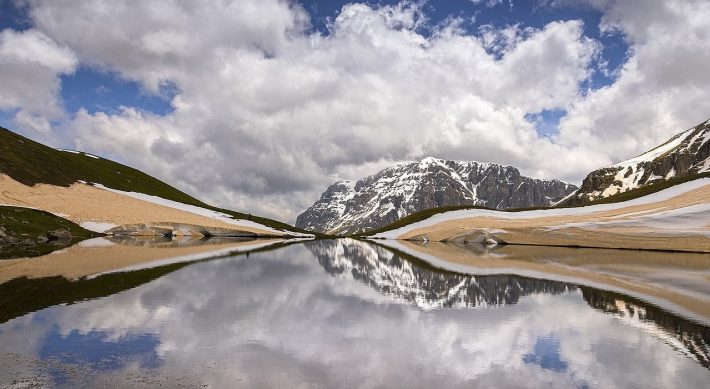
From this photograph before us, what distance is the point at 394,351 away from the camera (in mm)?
13930

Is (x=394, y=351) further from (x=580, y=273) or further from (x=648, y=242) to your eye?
(x=648, y=242)

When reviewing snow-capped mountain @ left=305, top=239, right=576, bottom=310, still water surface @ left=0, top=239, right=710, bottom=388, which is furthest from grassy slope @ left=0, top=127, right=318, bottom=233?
snow-capped mountain @ left=305, top=239, right=576, bottom=310

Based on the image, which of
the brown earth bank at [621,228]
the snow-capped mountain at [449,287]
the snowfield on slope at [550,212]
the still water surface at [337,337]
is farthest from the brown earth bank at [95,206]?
the snow-capped mountain at [449,287]

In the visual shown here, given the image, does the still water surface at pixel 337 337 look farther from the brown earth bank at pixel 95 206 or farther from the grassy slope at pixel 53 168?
the grassy slope at pixel 53 168

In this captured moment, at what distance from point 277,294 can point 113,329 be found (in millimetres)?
9556

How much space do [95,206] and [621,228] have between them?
105 m

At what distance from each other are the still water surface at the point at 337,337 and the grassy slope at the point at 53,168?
87049 mm

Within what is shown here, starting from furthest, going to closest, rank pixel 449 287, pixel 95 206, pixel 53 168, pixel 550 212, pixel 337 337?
1. pixel 550 212
2. pixel 53 168
3. pixel 95 206
4. pixel 449 287
5. pixel 337 337

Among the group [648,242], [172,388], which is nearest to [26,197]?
[172,388]

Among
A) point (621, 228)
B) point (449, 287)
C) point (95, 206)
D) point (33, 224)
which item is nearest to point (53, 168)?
point (95, 206)

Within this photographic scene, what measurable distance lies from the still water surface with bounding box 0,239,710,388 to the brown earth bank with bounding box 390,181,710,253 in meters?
52.0

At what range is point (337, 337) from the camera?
1547 cm

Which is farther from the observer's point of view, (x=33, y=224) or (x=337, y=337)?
(x=33, y=224)

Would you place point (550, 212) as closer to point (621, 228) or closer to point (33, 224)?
point (621, 228)
